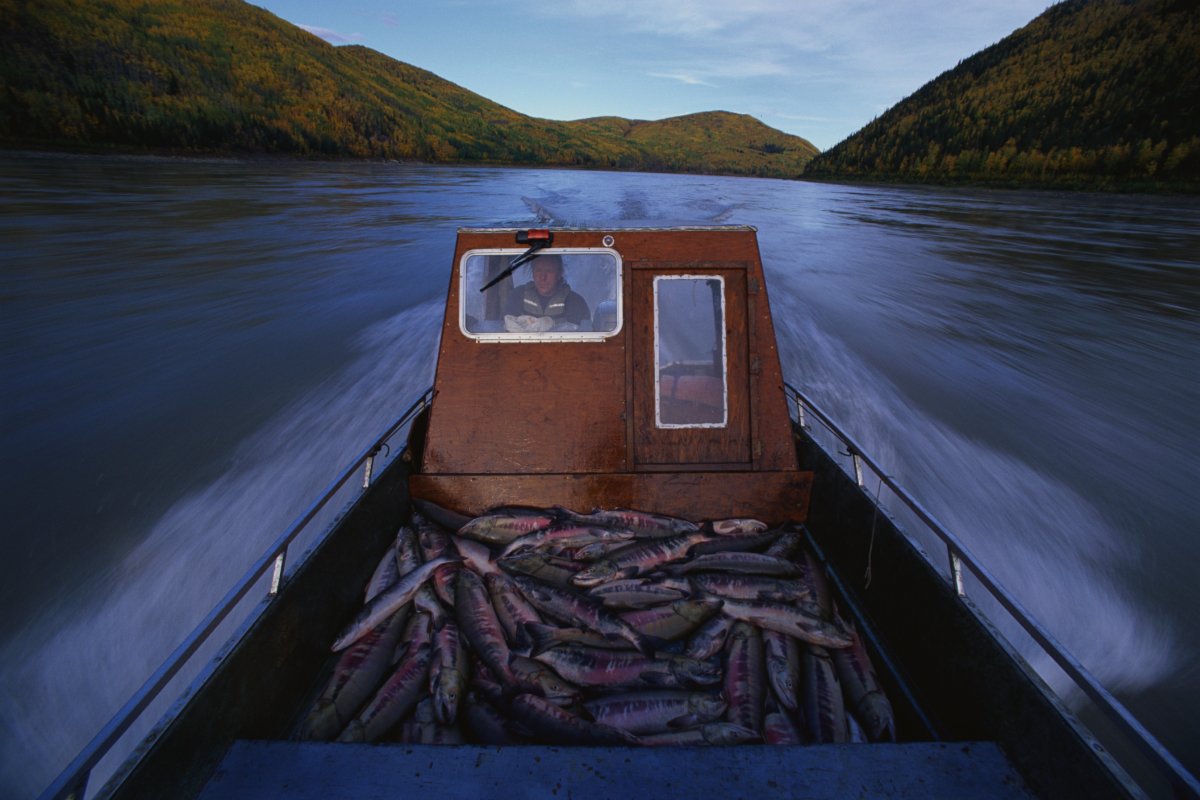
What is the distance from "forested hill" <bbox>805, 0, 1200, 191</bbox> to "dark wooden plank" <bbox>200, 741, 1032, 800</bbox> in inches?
2535

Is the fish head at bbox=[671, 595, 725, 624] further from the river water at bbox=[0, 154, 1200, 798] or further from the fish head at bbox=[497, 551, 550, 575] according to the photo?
the river water at bbox=[0, 154, 1200, 798]

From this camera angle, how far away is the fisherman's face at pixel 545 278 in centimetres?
404

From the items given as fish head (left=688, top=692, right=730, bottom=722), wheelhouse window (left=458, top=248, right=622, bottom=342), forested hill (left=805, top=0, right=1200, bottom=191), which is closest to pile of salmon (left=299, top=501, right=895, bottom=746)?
fish head (left=688, top=692, right=730, bottom=722)

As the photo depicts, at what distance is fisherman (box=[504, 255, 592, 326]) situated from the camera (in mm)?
4051

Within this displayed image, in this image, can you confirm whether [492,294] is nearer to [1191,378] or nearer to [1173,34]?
[1191,378]

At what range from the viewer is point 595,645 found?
276cm

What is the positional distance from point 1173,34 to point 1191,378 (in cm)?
9265

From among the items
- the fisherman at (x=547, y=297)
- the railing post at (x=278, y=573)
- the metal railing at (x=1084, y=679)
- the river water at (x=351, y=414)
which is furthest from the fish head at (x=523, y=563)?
the river water at (x=351, y=414)

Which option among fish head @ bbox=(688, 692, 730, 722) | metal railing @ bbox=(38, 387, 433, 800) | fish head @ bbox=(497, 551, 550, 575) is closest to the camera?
metal railing @ bbox=(38, 387, 433, 800)

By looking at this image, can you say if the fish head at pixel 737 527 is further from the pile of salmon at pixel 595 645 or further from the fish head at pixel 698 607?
the fish head at pixel 698 607

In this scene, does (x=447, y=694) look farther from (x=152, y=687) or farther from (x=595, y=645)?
(x=152, y=687)

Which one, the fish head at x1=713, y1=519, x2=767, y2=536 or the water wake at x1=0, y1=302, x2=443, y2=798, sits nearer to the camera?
the water wake at x1=0, y1=302, x2=443, y2=798

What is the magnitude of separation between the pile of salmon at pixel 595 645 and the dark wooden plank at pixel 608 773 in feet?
1.15

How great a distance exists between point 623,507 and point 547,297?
1.69m
